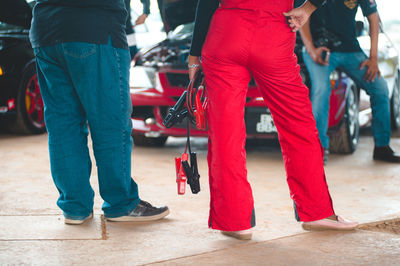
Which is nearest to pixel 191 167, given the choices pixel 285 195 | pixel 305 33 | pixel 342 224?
pixel 342 224

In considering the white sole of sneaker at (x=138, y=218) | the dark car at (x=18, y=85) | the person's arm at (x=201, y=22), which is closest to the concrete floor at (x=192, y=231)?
the white sole of sneaker at (x=138, y=218)

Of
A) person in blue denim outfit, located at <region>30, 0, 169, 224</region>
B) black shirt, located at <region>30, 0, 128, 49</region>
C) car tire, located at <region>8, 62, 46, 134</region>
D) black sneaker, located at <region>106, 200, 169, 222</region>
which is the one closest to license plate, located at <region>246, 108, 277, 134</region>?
black sneaker, located at <region>106, 200, 169, 222</region>

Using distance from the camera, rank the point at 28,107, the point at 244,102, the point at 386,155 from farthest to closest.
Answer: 1. the point at 28,107
2. the point at 386,155
3. the point at 244,102

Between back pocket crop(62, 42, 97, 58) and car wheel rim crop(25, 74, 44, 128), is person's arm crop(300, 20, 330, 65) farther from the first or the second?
car wheel rim crop(25, 74, 44, 128)

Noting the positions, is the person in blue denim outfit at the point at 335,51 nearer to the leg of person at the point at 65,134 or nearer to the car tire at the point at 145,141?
the car tire at the point at 145,141

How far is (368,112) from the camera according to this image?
629 centimetres

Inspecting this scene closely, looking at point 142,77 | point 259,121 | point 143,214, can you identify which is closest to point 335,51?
point 259,121

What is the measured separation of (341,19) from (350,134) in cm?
119

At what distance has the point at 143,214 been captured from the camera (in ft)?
10.7

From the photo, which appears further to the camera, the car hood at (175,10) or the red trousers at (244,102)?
the car hood at (175,10)

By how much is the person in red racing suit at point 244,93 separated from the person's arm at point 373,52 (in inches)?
82.1

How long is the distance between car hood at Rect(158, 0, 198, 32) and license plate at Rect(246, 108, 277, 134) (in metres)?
0.97

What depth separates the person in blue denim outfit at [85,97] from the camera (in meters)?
2.95

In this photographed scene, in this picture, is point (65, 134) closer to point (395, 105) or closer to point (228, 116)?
point (228, 116)
